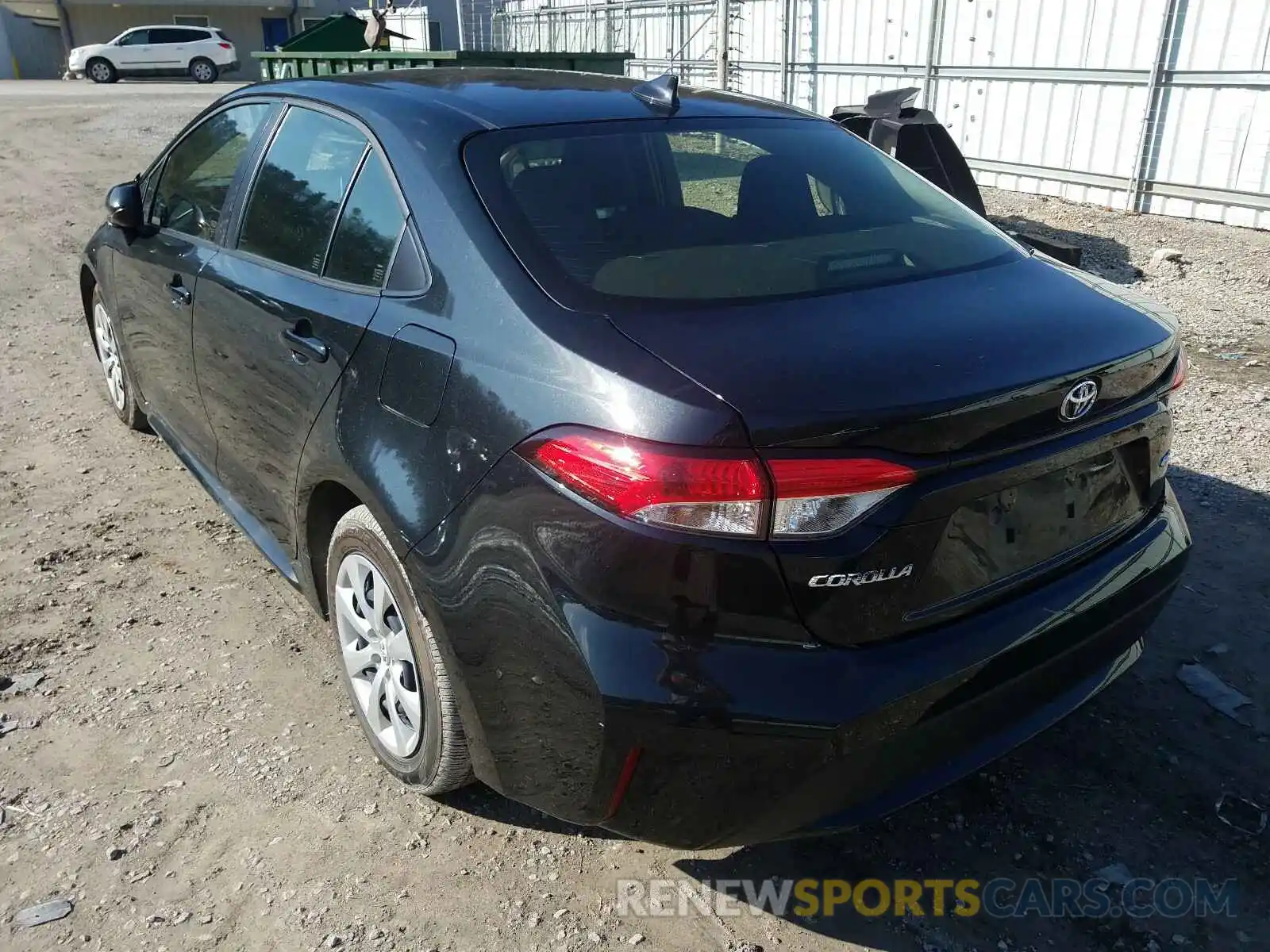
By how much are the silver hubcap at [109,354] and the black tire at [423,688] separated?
Answer: 115 inches

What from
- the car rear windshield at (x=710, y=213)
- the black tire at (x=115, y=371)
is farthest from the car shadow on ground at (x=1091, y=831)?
the black tire at (x=115, y=371)

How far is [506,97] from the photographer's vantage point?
2807mm

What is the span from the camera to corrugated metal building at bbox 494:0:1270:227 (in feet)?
30.9

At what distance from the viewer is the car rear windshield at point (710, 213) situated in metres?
2.25

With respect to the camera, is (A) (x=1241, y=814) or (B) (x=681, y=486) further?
(A) (x=1241, y=814)

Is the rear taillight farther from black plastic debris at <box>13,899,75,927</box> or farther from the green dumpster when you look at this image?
the green dumpster

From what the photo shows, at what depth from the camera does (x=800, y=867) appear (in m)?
2.48

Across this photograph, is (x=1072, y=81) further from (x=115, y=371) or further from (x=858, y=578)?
(x=858, y=578)

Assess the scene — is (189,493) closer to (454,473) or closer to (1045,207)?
(454,473)

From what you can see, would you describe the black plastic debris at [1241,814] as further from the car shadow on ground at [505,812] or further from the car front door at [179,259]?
the car front door at [179,259]

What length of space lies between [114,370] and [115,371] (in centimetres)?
2

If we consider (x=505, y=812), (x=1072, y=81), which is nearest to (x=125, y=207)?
(x=505, y=812)

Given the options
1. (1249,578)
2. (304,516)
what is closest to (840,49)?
(1249,578)

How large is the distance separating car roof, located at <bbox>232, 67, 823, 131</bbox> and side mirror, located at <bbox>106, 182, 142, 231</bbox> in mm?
949
